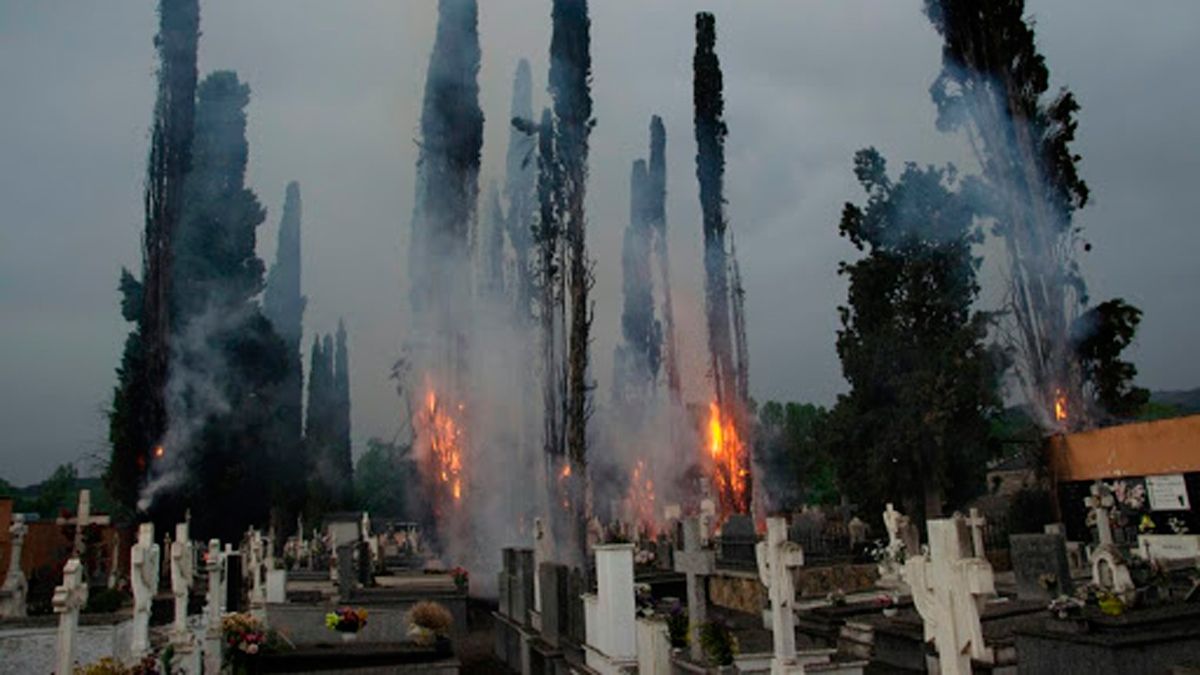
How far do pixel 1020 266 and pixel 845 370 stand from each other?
6.50 metres

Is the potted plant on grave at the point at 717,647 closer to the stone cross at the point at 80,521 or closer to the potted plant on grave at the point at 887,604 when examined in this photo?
the potted plant on grave at the point at 887,604

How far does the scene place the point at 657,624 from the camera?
31.3ft

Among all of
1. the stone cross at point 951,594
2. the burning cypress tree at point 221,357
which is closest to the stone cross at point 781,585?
the stone cross at point 951,594

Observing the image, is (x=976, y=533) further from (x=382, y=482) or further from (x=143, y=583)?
(x=382, y=482)

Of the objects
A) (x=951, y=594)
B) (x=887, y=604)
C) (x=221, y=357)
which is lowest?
(x=887, y=604)

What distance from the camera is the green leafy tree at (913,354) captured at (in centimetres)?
2672

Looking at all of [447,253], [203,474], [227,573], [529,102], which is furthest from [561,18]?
[227,573]

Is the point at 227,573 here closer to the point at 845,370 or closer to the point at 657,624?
the point at 657,624

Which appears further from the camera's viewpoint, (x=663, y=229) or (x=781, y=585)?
(x=663, y=229)

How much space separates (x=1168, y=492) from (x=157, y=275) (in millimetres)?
34957

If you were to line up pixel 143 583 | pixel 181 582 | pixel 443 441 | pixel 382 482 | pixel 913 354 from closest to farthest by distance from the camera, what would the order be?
pixel 143 583, pixel 181 582, pixel 913 354, pixel 443 441, pixel 382 482

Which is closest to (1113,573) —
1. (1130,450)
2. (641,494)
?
(1130,450)

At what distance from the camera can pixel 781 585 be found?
7.70m

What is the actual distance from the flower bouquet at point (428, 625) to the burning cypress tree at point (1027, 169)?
2014 cm
